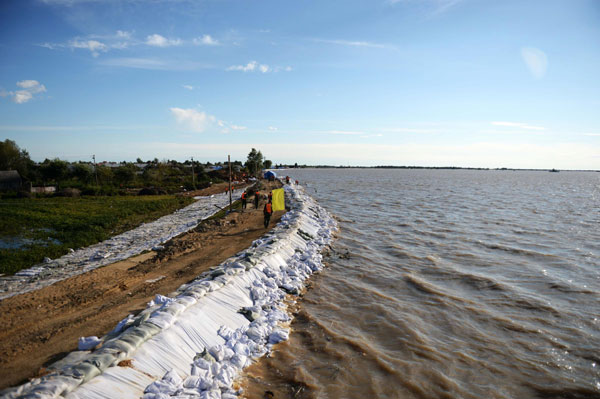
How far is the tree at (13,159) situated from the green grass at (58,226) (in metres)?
28.6

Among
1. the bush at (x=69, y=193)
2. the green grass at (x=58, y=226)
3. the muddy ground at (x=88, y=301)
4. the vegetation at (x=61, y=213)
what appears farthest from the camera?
the bush at (x=69, y=193)

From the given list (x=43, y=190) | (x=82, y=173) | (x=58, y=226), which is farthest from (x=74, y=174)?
(x=58, y=226)

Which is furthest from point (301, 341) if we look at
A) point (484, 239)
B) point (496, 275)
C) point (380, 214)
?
point (380, 214)

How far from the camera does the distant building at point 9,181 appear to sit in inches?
1168

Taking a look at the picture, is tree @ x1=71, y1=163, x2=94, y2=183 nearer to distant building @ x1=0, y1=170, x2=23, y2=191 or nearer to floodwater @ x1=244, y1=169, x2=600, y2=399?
distant building @ x1=0, y1=170, x2=23, y2=191

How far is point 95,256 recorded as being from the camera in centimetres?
1252

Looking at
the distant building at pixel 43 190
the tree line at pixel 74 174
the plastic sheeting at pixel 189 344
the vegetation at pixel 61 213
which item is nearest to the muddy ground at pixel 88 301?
the plastic sheeting at pixel 189 344

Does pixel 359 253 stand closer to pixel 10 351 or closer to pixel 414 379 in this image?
pixel 414 379

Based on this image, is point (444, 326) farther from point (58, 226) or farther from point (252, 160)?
point (252, 160)

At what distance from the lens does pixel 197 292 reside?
20.8 ft

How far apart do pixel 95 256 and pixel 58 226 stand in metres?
5.56

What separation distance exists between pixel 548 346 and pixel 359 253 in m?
7.44

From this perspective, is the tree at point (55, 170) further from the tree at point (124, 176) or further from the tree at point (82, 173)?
the tree at point (124, 176)

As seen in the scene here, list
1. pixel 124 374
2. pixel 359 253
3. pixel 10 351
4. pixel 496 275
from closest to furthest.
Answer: pixel 124 374, pixel 10 351, pixel 496 275, pixel 359 253
